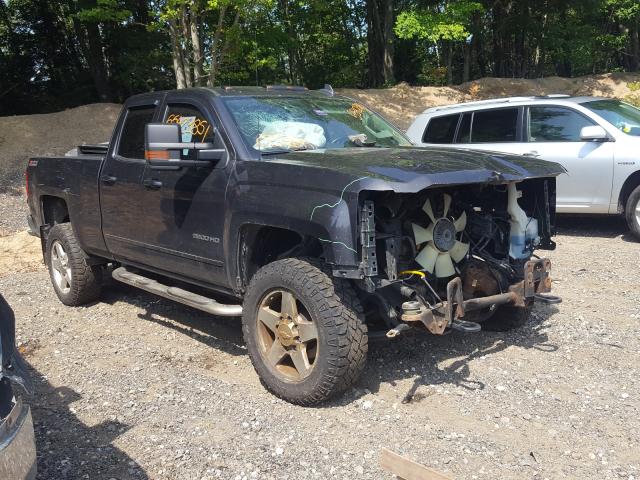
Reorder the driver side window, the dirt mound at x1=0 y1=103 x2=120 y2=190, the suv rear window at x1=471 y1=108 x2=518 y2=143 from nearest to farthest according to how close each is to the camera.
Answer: the driver side window
the suv rear window at x1=471 y1=108 x2=518 y2=143
the dirt mound at x1=0 y1=103 x2=120 y2=190

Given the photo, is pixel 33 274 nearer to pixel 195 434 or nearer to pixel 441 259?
pixel 195 434

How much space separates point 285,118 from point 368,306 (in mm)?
1588

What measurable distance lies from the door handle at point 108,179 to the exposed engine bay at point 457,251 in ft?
8.59

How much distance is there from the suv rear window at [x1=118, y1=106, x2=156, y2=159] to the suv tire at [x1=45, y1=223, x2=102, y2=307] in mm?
1238

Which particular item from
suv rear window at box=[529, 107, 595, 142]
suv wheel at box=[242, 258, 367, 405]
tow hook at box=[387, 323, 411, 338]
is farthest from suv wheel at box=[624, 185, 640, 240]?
suv wheel at box=[242, 258, 367, 405]

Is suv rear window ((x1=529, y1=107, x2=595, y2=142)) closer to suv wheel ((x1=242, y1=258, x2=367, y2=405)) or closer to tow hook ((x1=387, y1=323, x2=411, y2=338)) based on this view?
tow hook ((x1=387, y1=323, x2=411, y2=338))

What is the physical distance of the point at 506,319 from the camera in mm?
5258

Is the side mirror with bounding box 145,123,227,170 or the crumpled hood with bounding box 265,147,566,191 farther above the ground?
the side mirror with bounding box 145,123,227,170

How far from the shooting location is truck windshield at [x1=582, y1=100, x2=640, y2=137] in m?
8.50

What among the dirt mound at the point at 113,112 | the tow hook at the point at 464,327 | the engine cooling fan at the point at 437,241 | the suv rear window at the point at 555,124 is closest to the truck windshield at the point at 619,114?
the suv rear window at the point at 555,124

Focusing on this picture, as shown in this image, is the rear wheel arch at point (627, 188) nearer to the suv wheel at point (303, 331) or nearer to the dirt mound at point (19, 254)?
the suv wheel at point (303, 331)

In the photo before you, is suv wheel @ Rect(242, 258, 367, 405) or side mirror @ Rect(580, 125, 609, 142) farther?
side mirror @ Rect(580, 125, 609, 142)

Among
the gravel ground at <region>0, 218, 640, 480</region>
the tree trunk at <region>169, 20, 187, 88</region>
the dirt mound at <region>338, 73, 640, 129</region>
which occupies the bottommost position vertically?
the gravel ground at <region>0, 218, 640, 480</region>

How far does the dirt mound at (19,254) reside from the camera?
327 inches
